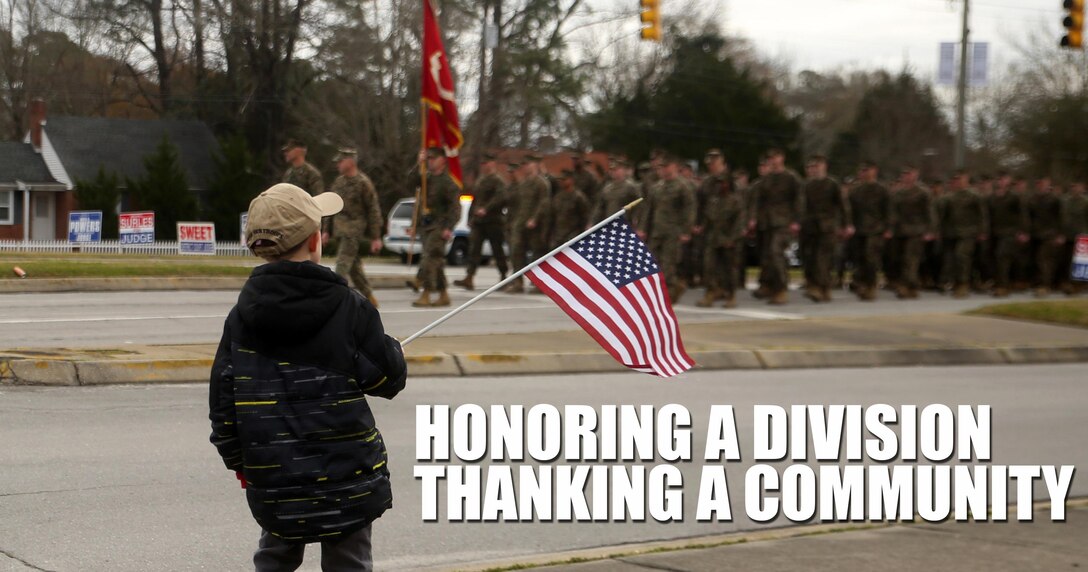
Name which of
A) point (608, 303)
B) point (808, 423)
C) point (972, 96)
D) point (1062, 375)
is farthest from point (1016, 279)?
point (972, 96)

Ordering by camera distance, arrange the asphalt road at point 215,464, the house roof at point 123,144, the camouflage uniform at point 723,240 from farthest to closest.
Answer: the house roof at point 123,144 → the camouflage uniform at point 723,240 → the asphalt road at point 215,464

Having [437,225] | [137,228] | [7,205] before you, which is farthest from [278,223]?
[7,205]

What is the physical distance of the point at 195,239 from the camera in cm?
2731

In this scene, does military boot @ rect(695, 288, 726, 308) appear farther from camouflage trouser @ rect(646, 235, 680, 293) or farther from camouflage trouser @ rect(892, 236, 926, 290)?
camouflage trouser @ rect(892, 236, 926, 290)

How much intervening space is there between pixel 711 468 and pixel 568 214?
1341 cm

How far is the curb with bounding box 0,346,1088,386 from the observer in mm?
10047

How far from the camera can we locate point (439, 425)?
9375 mm

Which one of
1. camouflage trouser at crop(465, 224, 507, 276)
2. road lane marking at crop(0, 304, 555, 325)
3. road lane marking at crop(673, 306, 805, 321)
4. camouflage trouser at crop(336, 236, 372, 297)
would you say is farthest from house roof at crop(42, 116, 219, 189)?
camouflage trouser at crop(336, 236, 372, 297)

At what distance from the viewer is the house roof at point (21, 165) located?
4100cm

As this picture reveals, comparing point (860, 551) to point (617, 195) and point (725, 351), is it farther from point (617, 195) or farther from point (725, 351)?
point (617, 195)

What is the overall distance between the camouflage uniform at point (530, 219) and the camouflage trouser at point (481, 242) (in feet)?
1.34

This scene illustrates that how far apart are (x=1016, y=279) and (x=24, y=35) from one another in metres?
30.6

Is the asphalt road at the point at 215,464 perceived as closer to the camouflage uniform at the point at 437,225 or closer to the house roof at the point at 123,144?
the camouflage uniform at the point at 437,225

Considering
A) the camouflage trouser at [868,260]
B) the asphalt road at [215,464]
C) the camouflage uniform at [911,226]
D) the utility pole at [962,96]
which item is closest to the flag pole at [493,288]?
the asphalt road at [215,464]
